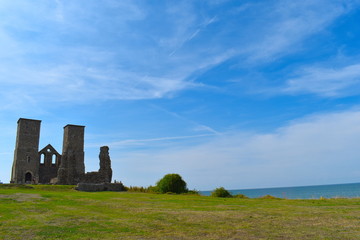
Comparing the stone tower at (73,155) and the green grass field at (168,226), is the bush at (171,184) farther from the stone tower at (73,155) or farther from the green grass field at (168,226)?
the stone tower at (73,155)

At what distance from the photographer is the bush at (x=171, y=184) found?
2897cm

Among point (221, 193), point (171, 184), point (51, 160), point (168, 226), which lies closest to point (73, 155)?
point (51, 160)

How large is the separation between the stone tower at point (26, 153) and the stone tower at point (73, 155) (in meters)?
4.45

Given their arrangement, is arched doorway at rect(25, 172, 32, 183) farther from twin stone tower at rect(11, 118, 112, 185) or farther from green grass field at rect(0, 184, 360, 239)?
green grass field at rect(0, 184, 360, 239)

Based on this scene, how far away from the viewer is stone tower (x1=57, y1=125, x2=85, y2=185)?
43.6 meters

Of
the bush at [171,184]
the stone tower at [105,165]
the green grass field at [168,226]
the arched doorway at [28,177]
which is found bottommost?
the green grass field at [168,226]

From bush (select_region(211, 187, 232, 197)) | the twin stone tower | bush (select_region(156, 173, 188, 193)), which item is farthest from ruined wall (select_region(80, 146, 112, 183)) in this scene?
bush (select_region(211, 187, 232, 197))

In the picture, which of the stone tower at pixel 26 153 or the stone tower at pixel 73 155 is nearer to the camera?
the stone tower at pixel 73 155

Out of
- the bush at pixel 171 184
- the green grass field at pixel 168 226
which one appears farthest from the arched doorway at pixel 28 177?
the green grass field at pixel 168 226

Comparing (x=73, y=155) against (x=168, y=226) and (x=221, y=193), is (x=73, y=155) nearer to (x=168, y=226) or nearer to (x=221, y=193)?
(x=221, y=193)

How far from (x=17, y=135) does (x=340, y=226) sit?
158 ft

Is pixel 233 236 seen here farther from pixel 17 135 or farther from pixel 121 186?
pixel 17 135

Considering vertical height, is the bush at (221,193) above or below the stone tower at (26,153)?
below

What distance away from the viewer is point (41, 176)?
157 feet
